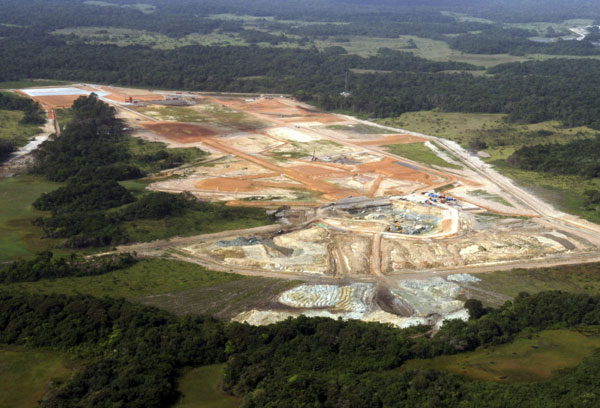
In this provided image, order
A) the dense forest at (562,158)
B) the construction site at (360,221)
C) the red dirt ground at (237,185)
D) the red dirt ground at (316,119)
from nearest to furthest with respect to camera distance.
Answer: the construction site at (360,221)
the red dirt ground at (237,185)
the dense forest at (562,158)
the red dirt ground at (316,119)

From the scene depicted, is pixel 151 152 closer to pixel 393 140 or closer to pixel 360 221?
pixel 393 140

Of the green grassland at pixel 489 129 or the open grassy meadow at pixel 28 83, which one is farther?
the open grassy meadow at pixel 28 83

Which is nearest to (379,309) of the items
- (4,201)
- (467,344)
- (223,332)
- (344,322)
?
(344,322)

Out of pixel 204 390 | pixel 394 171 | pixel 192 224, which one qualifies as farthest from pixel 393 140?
pixel 204 390

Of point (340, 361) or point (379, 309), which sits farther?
point (379, 309)

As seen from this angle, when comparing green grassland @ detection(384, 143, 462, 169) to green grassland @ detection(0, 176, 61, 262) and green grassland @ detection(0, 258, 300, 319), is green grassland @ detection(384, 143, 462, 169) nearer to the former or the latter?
green grassland @ detection(0, 258, 300, 319)

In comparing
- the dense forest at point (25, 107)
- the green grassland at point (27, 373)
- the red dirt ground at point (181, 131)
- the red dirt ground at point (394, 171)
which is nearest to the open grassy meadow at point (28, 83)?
the dense forest at point (25, 107)

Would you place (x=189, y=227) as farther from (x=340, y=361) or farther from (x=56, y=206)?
(x=340, y=361)

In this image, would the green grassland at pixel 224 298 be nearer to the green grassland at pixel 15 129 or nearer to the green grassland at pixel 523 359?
the green grassland at pixel 523 359
